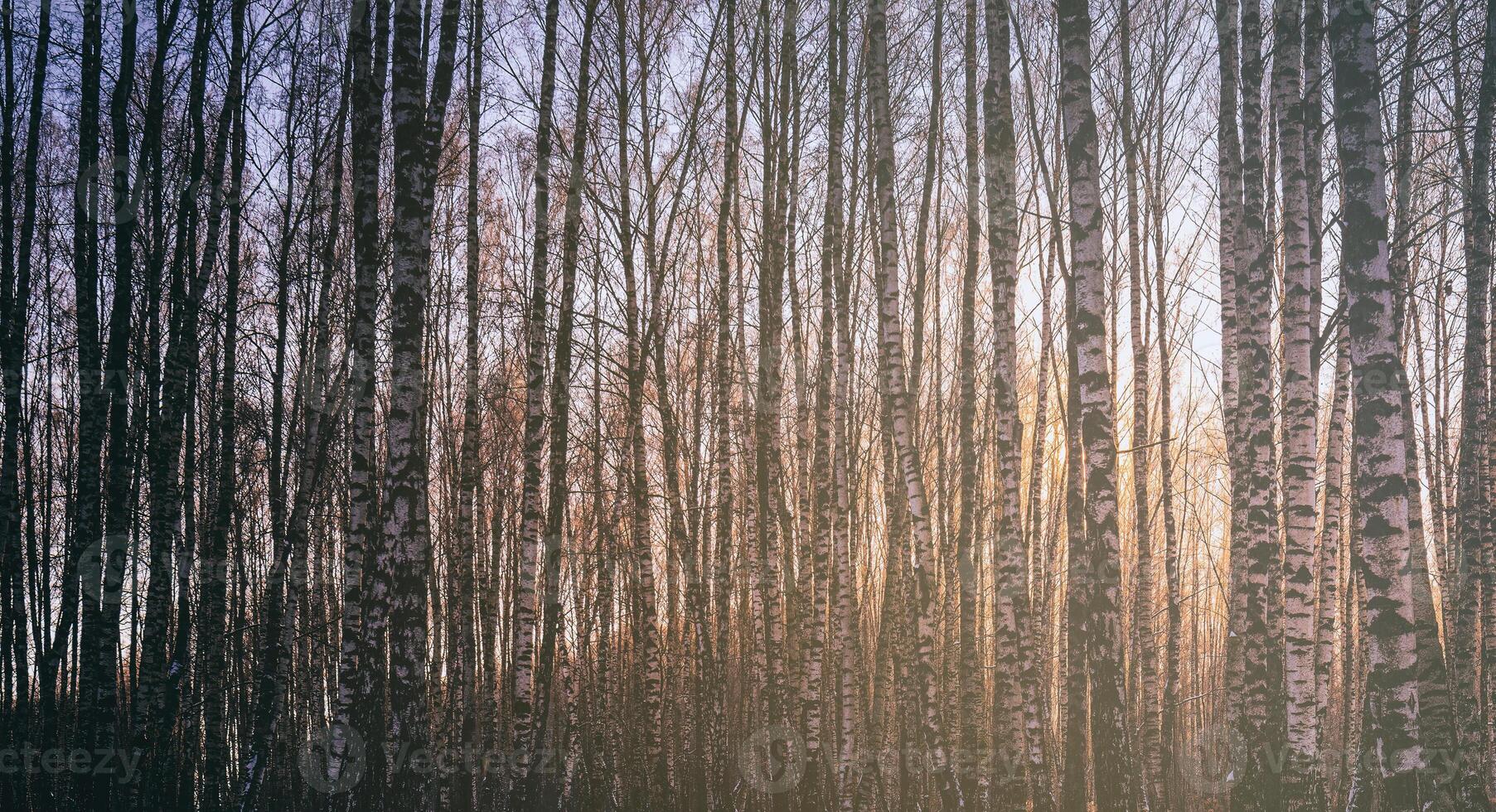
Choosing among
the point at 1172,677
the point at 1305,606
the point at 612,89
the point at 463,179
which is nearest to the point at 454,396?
the point at 463,179

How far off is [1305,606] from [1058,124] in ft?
30.2

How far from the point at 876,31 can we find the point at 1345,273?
17.0 ft

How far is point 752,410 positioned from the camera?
1852 cm

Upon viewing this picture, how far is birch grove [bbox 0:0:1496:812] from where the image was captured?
6.50 metres

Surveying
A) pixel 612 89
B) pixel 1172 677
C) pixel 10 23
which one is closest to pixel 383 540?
pixel 612 89

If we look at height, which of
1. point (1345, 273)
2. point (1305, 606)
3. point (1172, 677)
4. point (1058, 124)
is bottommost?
point (1172, 677)

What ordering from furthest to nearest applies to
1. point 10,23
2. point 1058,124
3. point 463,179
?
point 463,179 < point 1058,124 < point 10,23

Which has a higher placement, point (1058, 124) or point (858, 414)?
point (1058, 124)

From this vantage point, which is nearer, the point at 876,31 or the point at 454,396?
the point at 876,31

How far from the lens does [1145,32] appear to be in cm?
1434

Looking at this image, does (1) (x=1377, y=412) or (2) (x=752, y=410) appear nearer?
(1) (x=1377, y=412)

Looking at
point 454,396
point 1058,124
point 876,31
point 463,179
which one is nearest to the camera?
point 876,31

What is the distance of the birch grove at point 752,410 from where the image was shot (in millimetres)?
6500

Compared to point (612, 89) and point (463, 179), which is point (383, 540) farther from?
point (463, 179)
